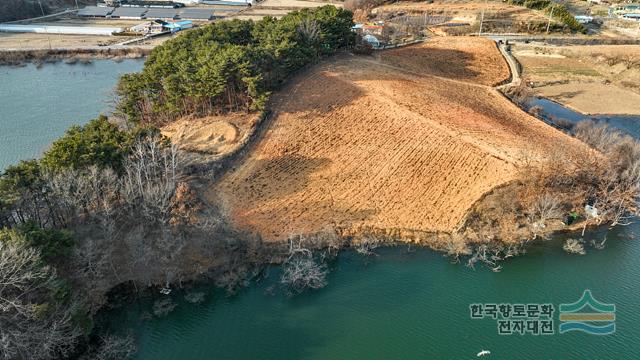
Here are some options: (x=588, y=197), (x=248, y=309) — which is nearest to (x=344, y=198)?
(x=248, y=309)

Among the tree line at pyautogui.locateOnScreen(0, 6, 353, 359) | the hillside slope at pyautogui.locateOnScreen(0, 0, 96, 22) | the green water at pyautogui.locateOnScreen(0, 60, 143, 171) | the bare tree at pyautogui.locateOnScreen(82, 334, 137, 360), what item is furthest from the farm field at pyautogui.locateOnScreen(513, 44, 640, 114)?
the hillside slope at pyautogui.locateOnScreen(0, 0, 96, 22)

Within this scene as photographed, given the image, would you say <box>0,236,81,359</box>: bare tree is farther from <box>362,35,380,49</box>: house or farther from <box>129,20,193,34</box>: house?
<box>129,20,193,34</box>: house

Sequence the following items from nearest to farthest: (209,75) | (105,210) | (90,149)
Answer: (105,210) → (90,149) → (209,75)

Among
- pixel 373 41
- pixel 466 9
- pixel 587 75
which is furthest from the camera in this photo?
pixel 466 9

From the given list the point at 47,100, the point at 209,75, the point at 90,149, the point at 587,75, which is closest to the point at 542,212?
the point at 209,75

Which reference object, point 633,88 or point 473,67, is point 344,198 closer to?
point 473,67

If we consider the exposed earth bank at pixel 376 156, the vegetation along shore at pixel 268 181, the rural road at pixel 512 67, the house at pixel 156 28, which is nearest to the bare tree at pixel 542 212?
the vegetation along shore at pixel 268 181

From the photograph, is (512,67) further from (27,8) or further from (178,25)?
(27,8)
